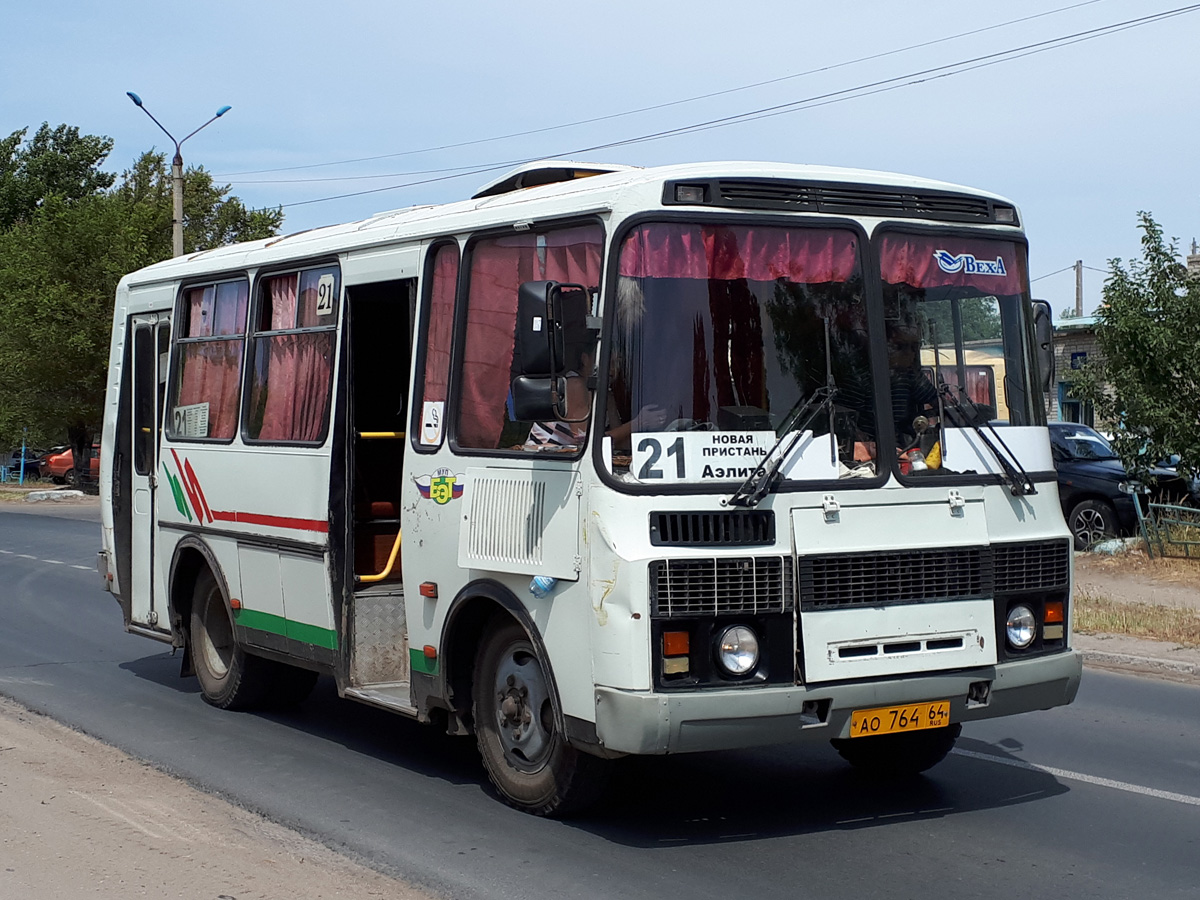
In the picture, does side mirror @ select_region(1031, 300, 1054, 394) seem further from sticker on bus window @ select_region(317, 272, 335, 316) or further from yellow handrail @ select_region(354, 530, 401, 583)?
sticker on bus window @ select_region(317, 272, 335, 316)

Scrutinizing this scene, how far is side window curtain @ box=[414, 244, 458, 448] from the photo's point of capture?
743 centimetres

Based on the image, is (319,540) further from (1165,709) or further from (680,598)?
(1165,709)

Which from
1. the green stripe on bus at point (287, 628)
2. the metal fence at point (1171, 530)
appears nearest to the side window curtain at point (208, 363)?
the green stripe on bus at point (287, 628)

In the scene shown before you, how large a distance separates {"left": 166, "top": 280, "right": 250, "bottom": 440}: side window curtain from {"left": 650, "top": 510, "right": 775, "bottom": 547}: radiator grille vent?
416cm

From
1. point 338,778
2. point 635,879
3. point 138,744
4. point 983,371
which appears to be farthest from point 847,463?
point 138,744

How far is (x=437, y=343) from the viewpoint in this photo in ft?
24.7

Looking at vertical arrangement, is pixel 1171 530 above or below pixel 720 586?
below

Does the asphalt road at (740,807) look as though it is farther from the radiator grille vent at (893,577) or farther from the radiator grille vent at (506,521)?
the radiator grille vent at (506,521)

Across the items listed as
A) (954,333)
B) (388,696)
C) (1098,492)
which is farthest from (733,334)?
(1098,492)

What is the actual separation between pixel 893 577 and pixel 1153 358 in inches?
535

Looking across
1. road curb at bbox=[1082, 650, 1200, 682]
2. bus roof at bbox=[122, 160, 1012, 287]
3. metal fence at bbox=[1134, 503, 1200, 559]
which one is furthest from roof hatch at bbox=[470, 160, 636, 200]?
metal fence at bbox=[1134, 503, 1200, 559]

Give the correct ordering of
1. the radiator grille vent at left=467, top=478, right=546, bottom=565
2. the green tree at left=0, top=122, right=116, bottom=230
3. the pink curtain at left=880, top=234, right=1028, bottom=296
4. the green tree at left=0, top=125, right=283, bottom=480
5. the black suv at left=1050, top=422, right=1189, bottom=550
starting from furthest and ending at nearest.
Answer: the green tree at left=0, top=122, right=116, bottom=230 < the green tree at left=0, top=125, right=283, bottom=480 < the black suv at left=1050, top=422, right=1189, bottom=550 < the pink curtain at left=880, top=234, right=1028, bottom=296 < the radiator grille vent at left=467, top=478, right=546, bottom=565

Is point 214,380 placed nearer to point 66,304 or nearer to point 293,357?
point 293,357

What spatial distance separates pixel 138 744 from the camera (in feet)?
28.7
